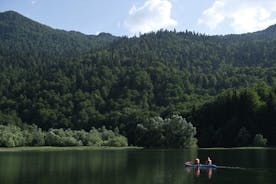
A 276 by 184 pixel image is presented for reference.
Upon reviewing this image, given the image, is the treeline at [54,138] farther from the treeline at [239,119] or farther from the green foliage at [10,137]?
the treeline at [239,119]

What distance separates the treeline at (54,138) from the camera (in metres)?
169

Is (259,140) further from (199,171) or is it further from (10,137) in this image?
(199,171)

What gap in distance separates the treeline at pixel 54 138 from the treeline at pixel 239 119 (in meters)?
31.2

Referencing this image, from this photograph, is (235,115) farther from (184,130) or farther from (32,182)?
(32,182)

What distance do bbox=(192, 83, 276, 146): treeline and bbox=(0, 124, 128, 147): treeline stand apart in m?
31.2

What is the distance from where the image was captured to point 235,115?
594 ft

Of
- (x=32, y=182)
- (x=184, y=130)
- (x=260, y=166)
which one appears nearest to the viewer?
(x=32, y=182)

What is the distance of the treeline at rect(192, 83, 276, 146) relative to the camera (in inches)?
6531

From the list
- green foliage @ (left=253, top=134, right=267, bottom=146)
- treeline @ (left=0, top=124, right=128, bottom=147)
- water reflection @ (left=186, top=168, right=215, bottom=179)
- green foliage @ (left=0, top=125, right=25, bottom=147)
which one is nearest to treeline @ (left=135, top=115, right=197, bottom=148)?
treeline @ (left=0, top=124, right=128, bottom=147)

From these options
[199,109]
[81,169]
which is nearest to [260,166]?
[81,169]

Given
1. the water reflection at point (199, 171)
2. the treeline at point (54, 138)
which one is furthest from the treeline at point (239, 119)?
the water reflection at point (199, 171)

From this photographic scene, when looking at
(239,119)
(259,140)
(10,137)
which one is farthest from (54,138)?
(259,140)

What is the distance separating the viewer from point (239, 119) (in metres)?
178

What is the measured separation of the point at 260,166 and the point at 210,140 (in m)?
98.7
